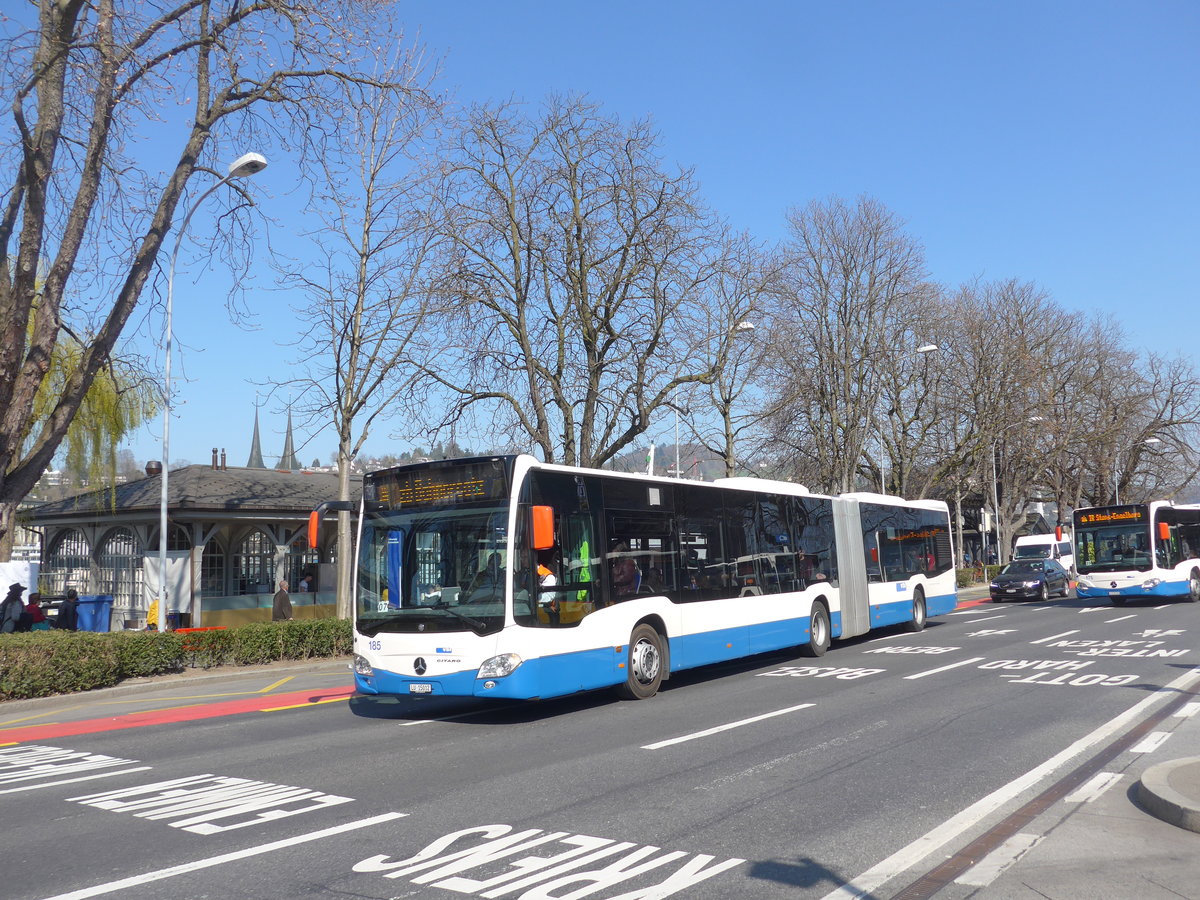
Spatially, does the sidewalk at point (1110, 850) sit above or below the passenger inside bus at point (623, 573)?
below

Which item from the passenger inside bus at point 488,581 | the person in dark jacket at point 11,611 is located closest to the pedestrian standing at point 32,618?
the person in dark jacket at point 11,611

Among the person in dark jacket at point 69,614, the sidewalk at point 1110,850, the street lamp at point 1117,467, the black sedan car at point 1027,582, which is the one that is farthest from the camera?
the street lamp at point 1117,467

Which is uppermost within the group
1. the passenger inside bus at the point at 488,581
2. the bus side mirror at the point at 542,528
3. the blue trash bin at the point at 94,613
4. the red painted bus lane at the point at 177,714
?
the bus side mirror at the point at 542,528

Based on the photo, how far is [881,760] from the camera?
28.9 feet

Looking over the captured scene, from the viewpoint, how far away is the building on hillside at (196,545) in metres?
26.9

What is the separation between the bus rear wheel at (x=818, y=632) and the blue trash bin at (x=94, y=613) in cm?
1602

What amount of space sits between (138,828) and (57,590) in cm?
2941

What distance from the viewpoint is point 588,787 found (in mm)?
7945

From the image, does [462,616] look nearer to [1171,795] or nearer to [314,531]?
[314,531]

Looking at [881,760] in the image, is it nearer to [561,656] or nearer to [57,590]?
[561,656]

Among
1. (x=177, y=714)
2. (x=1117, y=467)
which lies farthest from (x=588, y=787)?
(x=1117, y=467)

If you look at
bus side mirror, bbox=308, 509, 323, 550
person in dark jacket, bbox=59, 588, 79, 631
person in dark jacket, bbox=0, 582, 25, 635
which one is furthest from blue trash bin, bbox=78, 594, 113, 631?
bus side mirror, bbox=308, 509, 323, 550

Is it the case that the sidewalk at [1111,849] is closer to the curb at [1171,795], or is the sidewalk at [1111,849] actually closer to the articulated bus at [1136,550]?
the curb at [1171,795]

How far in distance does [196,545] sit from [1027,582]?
28.1 metres
